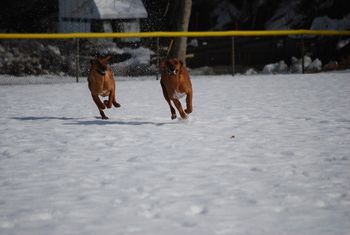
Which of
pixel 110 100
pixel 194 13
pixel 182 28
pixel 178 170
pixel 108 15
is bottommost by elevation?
pixel 178 170

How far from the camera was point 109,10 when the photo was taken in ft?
103

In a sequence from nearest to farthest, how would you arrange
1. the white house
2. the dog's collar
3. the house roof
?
1. the dog's collar
2. the house roof
3. the white house

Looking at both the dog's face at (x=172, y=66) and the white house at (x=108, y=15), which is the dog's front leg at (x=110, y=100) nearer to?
the dog's face at (x=172, y=66)

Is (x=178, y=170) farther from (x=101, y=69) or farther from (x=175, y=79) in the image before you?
(x=101, y=69)

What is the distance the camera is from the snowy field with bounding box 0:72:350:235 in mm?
3951

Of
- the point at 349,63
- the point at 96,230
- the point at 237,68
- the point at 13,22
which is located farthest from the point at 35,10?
the point at 96,230

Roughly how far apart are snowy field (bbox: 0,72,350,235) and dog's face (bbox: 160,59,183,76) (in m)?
0.83

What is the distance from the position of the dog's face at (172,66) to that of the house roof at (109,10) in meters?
23.5

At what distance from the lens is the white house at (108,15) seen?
3150cm

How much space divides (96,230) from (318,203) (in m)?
1.70

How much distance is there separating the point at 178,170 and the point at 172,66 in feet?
9.36

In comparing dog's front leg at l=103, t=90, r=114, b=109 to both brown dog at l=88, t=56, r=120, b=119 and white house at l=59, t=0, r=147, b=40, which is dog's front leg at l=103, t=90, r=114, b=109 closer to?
brown dog at l=88, t=56, r=120, b=119

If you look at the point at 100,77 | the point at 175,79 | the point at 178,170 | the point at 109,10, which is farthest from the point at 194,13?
the point at 178,170

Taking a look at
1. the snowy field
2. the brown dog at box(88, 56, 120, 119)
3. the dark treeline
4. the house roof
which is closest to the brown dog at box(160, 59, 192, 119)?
the snowy field
